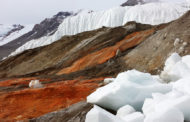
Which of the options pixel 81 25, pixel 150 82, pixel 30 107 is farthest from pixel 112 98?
pixel 81 25

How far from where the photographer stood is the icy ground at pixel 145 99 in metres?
2.91

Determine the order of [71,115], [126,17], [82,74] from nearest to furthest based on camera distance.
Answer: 1. [71,115]
2. [82,74]
3. [126,17]

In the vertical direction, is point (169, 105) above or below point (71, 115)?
above

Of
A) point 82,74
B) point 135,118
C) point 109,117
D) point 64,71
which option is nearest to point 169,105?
point 135,118

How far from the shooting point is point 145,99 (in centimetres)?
361

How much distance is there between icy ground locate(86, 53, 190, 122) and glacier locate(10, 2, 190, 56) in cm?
5948

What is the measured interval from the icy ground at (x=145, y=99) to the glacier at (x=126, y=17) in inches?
2342

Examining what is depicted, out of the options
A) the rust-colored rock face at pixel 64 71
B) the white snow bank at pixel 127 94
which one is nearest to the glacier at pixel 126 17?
the rust-colored rock face at pixel 64 71

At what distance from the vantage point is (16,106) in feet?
23.4

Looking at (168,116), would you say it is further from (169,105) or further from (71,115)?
(71,115)

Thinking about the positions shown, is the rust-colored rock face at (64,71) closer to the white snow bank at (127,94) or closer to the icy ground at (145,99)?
the white snow bank at (127,94)

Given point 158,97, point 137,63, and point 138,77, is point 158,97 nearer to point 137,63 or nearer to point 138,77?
point 138,77

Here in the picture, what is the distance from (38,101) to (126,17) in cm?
6643

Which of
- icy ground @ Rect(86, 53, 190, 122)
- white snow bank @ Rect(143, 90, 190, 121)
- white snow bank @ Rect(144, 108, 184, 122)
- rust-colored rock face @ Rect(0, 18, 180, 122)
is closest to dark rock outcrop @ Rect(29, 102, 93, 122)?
icy ground @ Rect(86, 53, 190, 122)
